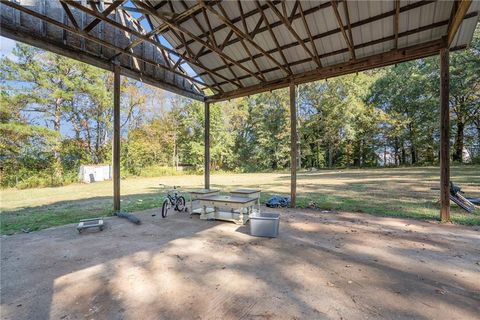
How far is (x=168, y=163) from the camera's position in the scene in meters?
23.1

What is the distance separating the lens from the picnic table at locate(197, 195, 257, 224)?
4602 mm

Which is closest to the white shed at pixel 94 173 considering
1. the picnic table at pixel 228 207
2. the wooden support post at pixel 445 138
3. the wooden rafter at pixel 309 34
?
the picnic table at pixel 228 207

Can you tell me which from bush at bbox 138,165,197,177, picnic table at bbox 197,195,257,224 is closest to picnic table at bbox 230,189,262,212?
picnic table at bbox 197,195,257,224

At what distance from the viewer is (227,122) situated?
2680cm

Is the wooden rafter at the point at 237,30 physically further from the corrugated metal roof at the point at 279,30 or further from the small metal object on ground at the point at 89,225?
the small metal object on ground at the point at 89,225

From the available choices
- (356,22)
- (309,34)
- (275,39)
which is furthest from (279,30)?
(356,22)

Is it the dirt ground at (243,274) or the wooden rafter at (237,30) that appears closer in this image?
the dirt ground at (243,274)

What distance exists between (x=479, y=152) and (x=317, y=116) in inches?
514

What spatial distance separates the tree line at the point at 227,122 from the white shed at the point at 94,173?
532mm

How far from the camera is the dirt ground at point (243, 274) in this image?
1943 millimetres

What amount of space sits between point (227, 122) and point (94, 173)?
1521 centimetres

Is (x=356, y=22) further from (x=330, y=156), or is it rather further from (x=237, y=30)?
(x=330, y=156)

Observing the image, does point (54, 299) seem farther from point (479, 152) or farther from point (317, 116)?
point (479, 152)

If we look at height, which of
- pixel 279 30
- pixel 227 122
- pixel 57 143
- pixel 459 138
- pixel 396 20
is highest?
pixel 227 122
